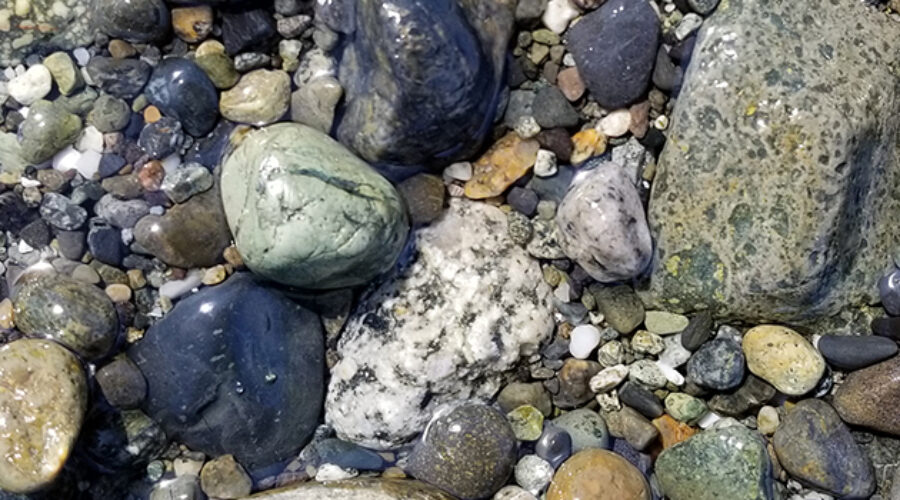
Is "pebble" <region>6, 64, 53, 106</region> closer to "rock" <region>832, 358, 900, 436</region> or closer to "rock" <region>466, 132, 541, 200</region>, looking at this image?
"rock" <region>466, 132, 541, 200</region>

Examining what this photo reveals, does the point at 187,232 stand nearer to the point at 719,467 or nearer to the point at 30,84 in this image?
the point at 30,84

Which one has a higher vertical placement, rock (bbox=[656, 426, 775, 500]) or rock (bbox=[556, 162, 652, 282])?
rock (bbox=[556, 162, 652, 282])

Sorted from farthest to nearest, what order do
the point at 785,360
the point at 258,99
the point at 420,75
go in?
the point at 258,99 → the point at 785,360 → the point at 420,75

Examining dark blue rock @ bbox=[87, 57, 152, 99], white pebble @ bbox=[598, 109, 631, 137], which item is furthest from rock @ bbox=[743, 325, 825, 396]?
dark blue rock @ bbox=[87, 57, 152, 99]

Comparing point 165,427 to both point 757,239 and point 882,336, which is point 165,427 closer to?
point 757,239

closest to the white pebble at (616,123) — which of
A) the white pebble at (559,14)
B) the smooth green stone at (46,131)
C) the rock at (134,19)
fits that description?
the white pebble at (559,14)

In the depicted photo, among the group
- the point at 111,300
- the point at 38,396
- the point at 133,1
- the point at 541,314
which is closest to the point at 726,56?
the point at 541,314

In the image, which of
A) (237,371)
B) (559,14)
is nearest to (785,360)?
(559,14)
